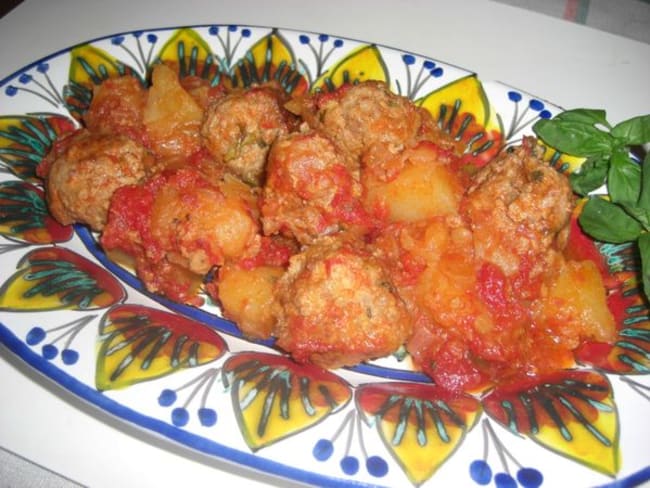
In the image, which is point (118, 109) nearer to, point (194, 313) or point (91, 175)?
point (91, 175)

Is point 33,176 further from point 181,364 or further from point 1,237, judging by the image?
point 181,364

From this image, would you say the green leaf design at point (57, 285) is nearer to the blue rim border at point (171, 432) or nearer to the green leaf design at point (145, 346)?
the green leaf design at point (145, 346)

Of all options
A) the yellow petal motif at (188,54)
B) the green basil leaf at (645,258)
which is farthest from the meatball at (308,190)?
the yellow petal motif at (188,54)

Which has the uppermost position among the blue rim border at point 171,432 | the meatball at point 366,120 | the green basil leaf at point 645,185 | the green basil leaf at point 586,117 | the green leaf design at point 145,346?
the green basil leaf at point 586,117

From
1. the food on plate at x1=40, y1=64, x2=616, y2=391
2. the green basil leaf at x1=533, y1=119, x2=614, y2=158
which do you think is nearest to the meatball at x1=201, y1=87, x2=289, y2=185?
the food on plate at x1=40, y1=64, x2=616, y2=391

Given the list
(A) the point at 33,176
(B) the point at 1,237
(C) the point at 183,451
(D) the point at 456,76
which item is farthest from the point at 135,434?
(D) the point at 456,76

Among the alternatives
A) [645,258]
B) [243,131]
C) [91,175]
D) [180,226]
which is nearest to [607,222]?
[645,258]

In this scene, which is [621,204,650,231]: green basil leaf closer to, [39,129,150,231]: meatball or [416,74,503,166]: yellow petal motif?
[416,74,503,166]: yellow petal motif
